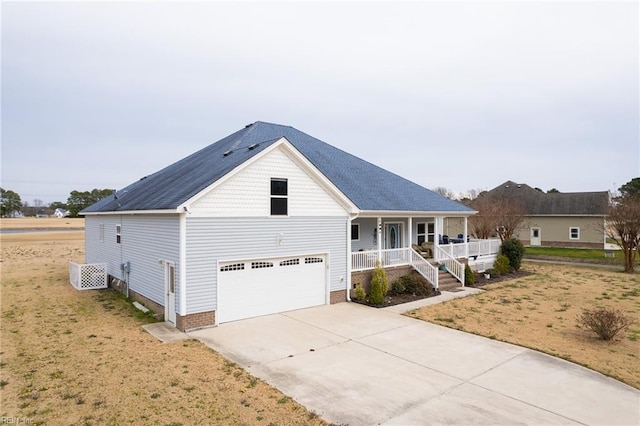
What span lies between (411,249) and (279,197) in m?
8.10

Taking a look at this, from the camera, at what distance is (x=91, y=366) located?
857 cm

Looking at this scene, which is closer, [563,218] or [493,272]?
[493,272]

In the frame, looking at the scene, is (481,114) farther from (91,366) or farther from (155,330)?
(91,366)

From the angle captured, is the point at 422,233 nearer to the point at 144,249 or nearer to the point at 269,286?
the point at 269,286

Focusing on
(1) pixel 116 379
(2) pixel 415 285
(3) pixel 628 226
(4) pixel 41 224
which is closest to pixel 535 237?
(3) pixel 628 226

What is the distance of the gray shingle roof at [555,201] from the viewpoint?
119ft

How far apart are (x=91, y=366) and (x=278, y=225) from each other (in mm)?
6907

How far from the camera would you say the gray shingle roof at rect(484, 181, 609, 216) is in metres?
36.3

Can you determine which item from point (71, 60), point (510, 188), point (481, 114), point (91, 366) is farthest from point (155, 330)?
point (510, 188)

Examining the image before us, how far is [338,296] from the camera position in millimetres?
15492

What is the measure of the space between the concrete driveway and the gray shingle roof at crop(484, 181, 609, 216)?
3250 centimetres

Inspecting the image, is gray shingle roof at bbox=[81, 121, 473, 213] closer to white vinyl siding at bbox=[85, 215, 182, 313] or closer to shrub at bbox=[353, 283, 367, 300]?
white vinyl siding at bbox=[85, 215, 182, 313]

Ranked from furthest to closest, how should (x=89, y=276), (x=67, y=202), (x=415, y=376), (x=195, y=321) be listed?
(x=67, y=202), (x=89, y=276), (x=195, y=321), (x=415, y=376)

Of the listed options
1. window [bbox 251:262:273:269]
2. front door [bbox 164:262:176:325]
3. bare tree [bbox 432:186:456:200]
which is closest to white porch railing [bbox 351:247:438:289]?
window [bbox 251:262:273:269]
